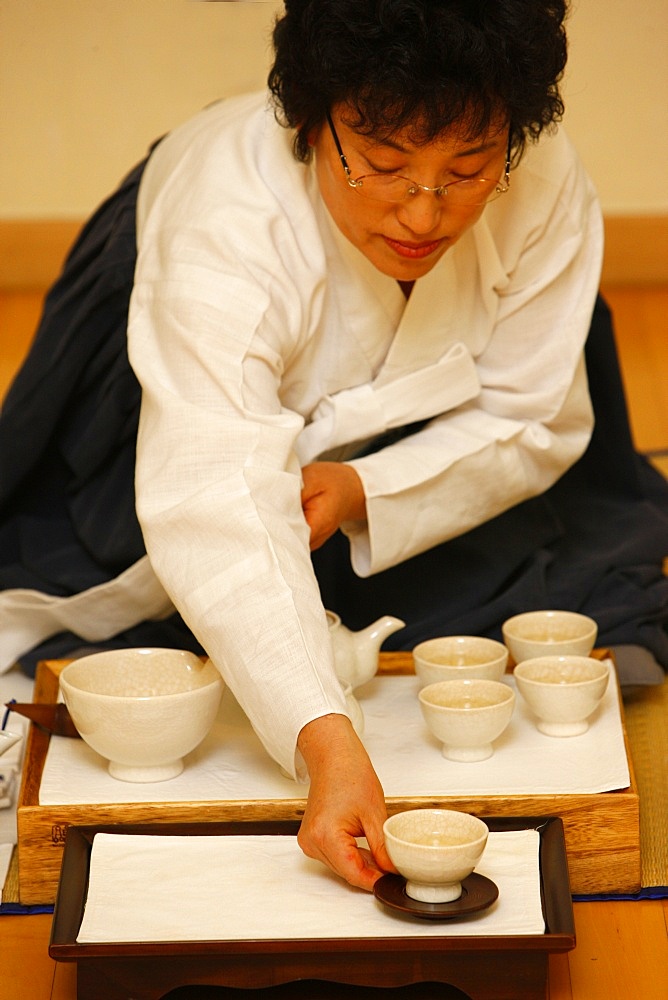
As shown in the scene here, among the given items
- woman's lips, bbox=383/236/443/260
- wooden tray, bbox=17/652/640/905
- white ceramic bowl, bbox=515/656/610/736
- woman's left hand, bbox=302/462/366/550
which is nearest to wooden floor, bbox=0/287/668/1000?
wooden tray, bbox=17/652/640/905

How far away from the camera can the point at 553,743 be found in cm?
172

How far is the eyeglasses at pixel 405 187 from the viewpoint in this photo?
1611mm

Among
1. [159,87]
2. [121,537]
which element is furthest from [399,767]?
[159,87]

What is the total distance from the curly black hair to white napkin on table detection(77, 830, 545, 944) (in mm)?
847

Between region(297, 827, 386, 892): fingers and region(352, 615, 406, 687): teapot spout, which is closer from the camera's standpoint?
region(297, 827, 386, 892): fingers

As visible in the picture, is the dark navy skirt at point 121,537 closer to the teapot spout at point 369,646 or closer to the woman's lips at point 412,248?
the teapot spout at point 369,646

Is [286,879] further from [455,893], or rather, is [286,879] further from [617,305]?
[617,305]

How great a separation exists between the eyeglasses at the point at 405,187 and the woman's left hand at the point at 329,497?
0.41 meters

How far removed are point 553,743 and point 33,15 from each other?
2.31 meters

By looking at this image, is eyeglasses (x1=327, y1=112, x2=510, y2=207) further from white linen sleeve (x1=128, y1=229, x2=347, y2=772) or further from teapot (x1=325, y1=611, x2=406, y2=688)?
teapot (x1=325, y1=611, x2=406, y2=688)

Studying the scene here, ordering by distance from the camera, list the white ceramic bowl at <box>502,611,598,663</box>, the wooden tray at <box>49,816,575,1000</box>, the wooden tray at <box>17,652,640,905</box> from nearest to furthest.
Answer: the wooden tray at <box>49,816,575,1000</box> < the wooden tray at <box>17,652,640,905</box> < the white ceramic bowl at <box>502,611,598,663</box>

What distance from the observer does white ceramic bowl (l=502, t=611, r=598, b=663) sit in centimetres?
189

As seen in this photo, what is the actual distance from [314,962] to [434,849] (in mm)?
171

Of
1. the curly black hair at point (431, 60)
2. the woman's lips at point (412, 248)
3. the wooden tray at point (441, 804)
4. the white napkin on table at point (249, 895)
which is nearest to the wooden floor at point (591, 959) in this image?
the wooden tray at point (441, 804)
